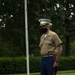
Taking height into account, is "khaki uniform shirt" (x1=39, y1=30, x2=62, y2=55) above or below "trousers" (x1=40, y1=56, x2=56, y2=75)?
above

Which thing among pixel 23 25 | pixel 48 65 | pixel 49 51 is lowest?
pixel 48 65

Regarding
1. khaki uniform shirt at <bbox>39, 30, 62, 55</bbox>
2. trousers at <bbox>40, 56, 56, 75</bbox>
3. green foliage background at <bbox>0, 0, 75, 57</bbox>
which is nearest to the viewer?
trousers at <bbox>40, 56, 56, 75</bbox>

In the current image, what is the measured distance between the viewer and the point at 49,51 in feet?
24.9

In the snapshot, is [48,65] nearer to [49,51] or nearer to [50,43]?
[49,51]

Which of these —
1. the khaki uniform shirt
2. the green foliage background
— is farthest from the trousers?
the green foliage background

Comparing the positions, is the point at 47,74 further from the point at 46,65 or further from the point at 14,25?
the point at 14,25

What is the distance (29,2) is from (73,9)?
1396cm

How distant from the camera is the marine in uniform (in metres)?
7.51

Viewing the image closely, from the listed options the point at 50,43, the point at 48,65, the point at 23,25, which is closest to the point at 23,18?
the point at 23,25

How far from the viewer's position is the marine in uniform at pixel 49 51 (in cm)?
751

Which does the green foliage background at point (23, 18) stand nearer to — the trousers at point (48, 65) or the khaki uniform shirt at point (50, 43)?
the khaki uniform shirt at point (50, 43)

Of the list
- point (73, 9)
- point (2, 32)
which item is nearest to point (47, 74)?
point (2, 32)

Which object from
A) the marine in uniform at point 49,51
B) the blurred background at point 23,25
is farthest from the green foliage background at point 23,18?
the marine in uniform at point 49,51

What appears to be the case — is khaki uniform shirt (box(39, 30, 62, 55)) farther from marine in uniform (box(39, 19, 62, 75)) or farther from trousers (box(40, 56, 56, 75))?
trousers (box(40, 56, 56, 75))
